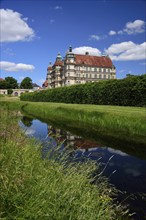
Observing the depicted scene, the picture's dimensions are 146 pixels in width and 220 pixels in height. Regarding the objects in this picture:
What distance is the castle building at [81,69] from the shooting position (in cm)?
11619

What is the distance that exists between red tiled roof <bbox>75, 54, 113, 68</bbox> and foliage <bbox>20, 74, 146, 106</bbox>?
7149 centimetres

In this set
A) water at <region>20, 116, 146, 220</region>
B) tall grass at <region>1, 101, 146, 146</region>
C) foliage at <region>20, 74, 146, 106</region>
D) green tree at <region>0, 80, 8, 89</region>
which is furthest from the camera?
green tree at <region>0, 80, 8, 89</region>

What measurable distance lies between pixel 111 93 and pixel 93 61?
3654 inches

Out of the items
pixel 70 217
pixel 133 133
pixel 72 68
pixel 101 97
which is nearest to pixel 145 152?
pixel 133 133

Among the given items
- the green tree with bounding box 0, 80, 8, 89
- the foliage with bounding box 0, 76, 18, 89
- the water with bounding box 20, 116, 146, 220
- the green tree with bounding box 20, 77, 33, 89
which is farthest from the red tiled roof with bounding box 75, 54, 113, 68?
the water with bounding box 20, 116, 146, 220

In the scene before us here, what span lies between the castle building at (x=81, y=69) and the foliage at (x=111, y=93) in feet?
217

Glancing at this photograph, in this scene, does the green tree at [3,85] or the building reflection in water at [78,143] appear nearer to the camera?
the building reflection in water at [78,143]

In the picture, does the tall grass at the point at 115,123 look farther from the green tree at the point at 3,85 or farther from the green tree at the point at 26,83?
the green tree at the point at 3,85

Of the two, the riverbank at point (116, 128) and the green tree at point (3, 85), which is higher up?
the green tree at point (3, 85)

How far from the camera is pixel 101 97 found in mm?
36062

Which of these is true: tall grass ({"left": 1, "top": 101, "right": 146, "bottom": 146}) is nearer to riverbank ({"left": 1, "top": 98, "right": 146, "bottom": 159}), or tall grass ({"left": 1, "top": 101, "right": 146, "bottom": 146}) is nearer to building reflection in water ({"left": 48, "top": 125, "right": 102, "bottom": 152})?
riverbank ({"left": 1, "top": 98, "right": 146, "bottom": 159})

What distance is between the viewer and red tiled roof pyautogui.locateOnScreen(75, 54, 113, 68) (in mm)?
120331

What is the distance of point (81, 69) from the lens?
392 ft

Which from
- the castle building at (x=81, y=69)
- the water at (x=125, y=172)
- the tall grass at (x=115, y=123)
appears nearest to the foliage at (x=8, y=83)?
the castle building at (x=81, y=69)
